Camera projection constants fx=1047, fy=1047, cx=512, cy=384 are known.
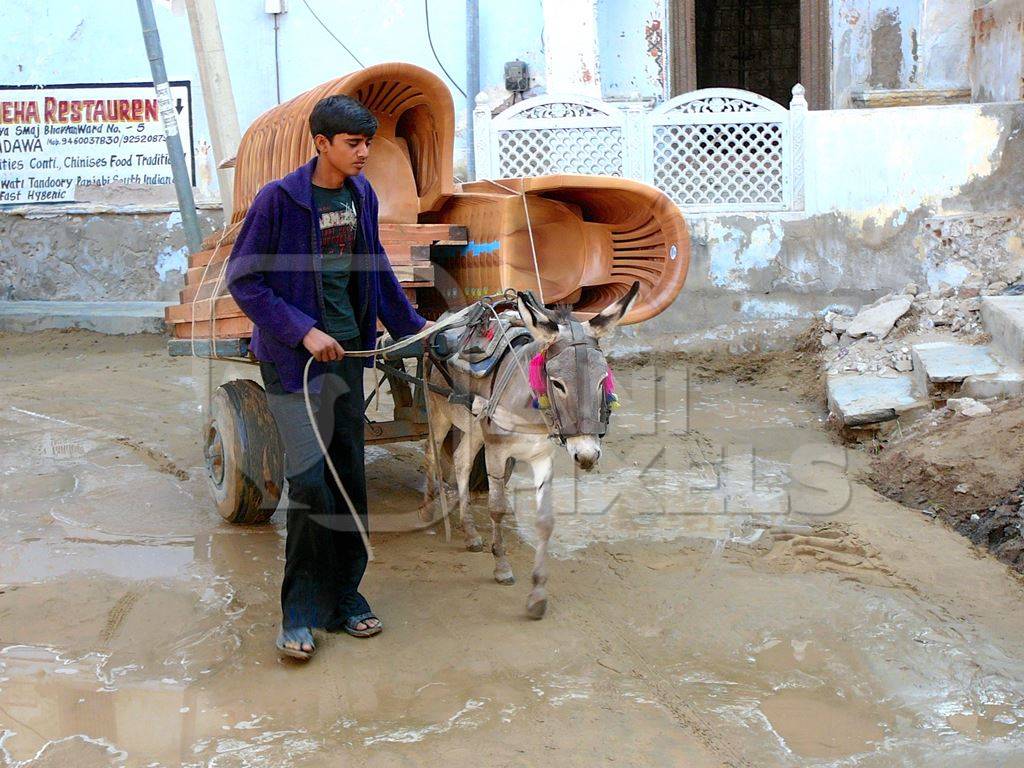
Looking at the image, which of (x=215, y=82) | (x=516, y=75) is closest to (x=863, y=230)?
(x=516, y=75)

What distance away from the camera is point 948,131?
9836mm

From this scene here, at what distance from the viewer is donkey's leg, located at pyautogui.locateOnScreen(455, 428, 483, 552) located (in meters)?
5.21

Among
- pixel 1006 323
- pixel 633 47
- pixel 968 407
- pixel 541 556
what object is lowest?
pixel 541 556

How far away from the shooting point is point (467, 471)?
5.36 m

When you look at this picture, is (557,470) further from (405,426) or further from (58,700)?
(58,700)

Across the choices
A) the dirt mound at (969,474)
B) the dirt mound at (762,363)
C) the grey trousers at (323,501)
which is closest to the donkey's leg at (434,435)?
the grey trousers at (323,501)

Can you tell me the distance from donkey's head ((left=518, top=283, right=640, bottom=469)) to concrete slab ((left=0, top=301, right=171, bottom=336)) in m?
Result: 8.44

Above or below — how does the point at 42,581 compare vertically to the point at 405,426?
below

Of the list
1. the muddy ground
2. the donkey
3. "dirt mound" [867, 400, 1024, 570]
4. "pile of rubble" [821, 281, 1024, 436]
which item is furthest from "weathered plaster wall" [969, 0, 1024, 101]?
the donkey

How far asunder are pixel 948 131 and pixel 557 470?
5.53 meters

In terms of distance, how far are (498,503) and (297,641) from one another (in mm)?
1200

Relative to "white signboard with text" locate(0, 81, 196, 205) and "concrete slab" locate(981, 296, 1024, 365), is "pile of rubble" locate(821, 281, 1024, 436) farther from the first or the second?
"white signboard with text" locate(0, 81, 196, 205)

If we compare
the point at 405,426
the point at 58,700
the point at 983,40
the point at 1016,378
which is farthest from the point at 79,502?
the point at 983,40

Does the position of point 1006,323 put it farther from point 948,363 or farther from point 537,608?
point 537,608
